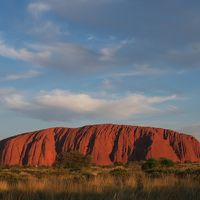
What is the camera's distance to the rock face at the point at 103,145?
128500mm

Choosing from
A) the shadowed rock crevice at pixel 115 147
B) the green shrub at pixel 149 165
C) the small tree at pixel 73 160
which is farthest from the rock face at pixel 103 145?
the green shrub at pixel 149 165

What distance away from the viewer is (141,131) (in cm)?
13912

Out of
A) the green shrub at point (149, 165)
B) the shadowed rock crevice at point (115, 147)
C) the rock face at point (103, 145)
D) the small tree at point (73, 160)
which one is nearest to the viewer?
the green shrub at point (149, 165)

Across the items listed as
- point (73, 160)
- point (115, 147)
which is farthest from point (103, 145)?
point (73, 160)

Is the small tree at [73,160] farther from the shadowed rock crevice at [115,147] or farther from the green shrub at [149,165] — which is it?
the shadowed rock crevice at [115,147]

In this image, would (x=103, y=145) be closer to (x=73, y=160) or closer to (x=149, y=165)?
A: (x=73, y=160)

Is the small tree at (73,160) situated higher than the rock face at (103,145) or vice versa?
the rock face at (103,145)

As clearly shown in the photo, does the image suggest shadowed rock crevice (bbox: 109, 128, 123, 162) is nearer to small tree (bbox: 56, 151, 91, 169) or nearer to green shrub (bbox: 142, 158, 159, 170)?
small tree (bbox: 56, 151, 91, 169)

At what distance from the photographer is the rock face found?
12850cm

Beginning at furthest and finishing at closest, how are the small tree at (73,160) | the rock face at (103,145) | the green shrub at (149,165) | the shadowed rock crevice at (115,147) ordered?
the shadowed rock crevice at (115,147), the rock face at (103,145), the small tree at (73,160), the green shrub at (149,165)

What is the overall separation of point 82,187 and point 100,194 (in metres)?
0.99

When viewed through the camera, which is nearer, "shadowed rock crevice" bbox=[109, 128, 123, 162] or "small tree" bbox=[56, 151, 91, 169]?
"small tree" bbox=[56, 151, 91, 169]

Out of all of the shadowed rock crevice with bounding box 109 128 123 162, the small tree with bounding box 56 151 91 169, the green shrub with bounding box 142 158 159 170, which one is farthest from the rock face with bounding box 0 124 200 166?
the green shrub with bounding box 142 158 159 170

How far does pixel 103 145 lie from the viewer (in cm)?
13350
